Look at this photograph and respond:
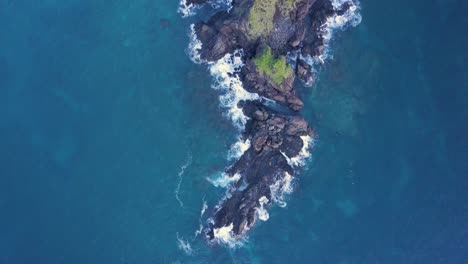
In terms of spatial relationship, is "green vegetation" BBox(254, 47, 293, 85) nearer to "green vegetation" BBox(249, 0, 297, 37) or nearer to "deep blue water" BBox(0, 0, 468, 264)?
"green vegetation" BBox(249, 0, 297, 37)

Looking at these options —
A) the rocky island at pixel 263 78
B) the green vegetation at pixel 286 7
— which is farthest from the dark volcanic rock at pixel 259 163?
the green vegetation at pixel 286 7

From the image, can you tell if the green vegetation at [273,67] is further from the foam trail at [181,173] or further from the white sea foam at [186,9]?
the foam trail at [181,173]

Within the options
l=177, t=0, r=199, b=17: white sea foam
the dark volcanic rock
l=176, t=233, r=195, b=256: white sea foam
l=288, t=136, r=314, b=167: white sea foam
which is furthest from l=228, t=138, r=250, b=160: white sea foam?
l=177, t=0, r=199, b=17: white sea foam

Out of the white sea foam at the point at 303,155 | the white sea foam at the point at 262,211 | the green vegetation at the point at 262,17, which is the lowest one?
the white sea foam at the point at 262,211

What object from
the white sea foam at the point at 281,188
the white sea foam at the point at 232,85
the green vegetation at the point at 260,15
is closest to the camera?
the white sea foam at the point at 281,188

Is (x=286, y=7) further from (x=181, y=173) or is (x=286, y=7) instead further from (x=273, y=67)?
Result: (x=181, y=173)

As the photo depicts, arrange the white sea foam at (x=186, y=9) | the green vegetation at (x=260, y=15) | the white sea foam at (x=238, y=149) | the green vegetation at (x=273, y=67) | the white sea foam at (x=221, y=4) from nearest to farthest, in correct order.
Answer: the white sea foam at (x=238, y=149)
the green vegetation at (x=273, y=67)
the green vegetation at (x=260, y=15)
the white sea foam at (x=221, y=4)
the white sea foam at (x=186, y=9)

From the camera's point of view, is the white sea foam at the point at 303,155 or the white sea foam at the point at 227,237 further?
the white sea foam at the point at 303,155
